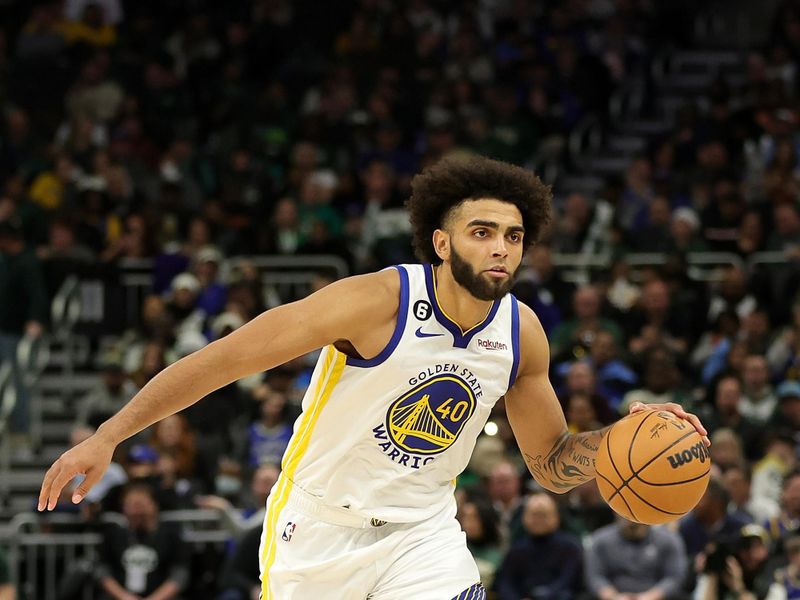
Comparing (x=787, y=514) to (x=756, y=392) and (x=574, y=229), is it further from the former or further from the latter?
(x=574, y=229)

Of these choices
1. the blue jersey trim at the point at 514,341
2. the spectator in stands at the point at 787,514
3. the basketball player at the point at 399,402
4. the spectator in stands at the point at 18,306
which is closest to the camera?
the basketball player at the point at 399,402

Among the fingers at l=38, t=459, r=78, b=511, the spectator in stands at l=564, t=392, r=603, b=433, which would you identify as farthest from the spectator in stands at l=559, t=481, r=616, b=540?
the fingers at l=38, t=459, r=78, b=511

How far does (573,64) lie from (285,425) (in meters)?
7.61

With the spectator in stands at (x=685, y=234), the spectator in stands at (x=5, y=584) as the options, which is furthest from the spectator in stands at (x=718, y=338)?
the spectator in stands at (x=5, y=584)

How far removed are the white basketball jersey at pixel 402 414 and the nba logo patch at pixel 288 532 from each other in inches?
5.8

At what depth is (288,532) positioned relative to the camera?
19.1ft

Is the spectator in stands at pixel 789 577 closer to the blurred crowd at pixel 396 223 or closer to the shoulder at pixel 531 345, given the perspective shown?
the blurred crowd at pixel 396 223

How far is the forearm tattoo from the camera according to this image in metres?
5.99

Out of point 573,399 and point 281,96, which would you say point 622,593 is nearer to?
point 573,399

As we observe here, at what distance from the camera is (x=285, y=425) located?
12.4 meters

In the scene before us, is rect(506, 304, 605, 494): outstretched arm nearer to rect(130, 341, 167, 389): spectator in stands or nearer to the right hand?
the right hand

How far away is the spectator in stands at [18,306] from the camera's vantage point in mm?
14336

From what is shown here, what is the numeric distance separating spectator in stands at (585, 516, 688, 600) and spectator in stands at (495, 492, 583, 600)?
125 millimetres

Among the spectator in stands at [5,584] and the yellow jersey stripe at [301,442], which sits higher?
the yellow jersey stripe at [301,442]
